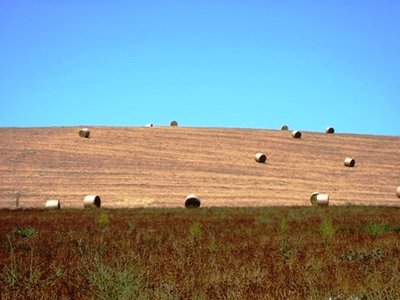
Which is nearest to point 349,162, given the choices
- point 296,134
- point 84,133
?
point 296,134

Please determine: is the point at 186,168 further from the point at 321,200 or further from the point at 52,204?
the point at 52,204

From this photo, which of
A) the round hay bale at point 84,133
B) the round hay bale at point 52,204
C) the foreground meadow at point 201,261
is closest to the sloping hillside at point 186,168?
the round hay bale at point 84,133

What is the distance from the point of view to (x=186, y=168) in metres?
37.5

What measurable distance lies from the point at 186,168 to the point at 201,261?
27.2 metres

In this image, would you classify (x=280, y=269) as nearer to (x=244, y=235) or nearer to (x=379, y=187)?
(x=244, y=235)

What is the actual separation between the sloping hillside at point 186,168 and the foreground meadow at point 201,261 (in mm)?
11739

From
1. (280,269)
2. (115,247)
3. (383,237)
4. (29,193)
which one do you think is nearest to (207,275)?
(280,269)

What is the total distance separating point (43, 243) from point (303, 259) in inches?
237

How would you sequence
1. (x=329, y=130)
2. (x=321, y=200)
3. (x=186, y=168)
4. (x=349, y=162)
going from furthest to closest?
(x=329, y=130) → (x=349, y=162) → (x=186, y=168) → (x=321, y=200)

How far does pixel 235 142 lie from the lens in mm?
47000

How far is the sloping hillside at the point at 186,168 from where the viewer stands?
30938mm

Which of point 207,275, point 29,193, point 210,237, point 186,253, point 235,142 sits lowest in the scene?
point 207,275

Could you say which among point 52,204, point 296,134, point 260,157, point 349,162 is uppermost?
point 296,134

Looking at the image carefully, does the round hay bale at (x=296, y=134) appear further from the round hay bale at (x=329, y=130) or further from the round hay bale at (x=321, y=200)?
the round hay bale at (x=321, y=200)
